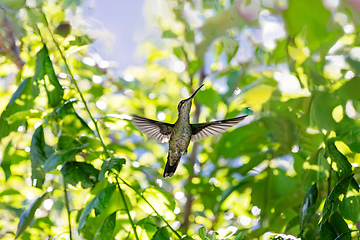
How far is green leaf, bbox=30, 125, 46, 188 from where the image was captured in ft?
3.72

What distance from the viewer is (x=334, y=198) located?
844mm

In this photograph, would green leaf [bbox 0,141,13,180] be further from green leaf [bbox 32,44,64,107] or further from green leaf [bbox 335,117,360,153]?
green leaf [bbox 335,117,360,153]

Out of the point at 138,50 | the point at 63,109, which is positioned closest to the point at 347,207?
the point at 63,109

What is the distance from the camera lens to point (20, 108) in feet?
4.20

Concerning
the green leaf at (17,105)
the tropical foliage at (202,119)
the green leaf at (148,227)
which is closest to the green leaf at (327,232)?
the tropical foliage at (202,119)

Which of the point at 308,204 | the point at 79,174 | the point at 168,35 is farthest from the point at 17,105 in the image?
the point at 308,204

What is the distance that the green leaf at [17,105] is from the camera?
47.7 inches

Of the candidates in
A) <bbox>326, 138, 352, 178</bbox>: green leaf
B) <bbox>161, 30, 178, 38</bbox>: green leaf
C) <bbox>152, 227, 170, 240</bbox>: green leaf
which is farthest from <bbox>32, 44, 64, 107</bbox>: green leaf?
<bbox>326, 138, 352, 178</bbox>: green leaf

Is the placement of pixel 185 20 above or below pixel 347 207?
above

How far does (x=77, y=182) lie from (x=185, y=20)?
0.82 m

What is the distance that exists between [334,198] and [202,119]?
886 millimetres

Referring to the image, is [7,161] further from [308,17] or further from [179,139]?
[308,17]

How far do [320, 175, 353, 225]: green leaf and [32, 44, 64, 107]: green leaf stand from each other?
0.72m

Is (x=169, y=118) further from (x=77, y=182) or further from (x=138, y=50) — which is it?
(x=77, y=182)
